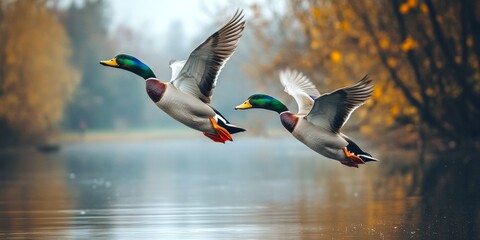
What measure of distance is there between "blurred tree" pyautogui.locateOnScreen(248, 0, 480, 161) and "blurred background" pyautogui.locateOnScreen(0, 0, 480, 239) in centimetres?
5

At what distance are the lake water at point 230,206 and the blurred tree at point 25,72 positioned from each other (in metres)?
19.3

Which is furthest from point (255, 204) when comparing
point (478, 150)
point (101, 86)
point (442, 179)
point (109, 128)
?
point (109, 128)

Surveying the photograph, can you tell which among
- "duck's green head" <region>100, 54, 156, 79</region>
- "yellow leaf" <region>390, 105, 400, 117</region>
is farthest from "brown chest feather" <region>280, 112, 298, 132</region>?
"yellow leaf" <region>390, 105, 400, 117</region>

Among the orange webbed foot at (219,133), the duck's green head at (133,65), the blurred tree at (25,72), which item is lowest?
the orange webbed foot at (219,133)

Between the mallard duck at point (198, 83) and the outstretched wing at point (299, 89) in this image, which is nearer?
the mallard duck at point (198, 83)

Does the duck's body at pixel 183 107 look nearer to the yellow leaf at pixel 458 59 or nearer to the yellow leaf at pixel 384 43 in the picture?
the yellow leaf at pixel 384 43

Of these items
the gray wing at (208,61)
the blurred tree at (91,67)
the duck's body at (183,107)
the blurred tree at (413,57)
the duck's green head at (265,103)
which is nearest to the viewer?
the duck's body at (183,107)

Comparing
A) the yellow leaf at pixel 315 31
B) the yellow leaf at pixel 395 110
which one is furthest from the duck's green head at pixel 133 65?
the yellow leaf at pixel 315 31

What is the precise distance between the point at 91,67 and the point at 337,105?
3110 inches

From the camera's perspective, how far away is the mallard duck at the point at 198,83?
13.5m

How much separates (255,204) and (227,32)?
6854mm

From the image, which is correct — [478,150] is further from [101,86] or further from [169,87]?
[101,86]

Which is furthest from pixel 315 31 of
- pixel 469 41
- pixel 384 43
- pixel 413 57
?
pixel 469 41

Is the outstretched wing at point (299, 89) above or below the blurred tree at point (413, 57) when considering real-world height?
below
